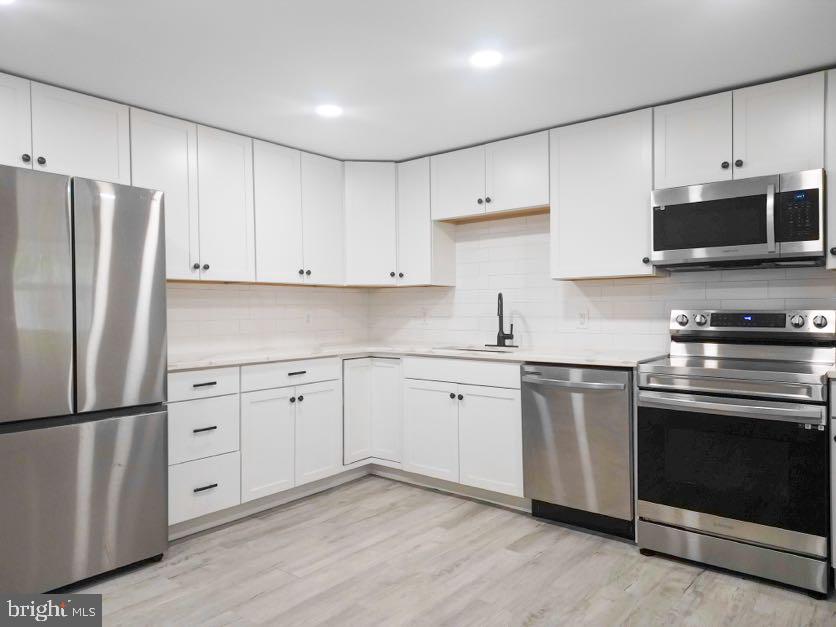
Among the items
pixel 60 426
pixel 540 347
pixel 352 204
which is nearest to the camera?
pixel 60 426

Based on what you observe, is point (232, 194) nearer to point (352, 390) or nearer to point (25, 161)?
point (25, 161)

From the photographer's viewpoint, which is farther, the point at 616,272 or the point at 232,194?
the point at 232,194

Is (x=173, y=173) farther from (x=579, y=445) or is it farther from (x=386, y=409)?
(x=579, y=445)

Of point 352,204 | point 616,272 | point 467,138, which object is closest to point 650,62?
point 616,272

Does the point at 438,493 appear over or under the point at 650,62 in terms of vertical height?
under

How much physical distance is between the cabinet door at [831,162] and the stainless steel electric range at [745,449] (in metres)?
0.35

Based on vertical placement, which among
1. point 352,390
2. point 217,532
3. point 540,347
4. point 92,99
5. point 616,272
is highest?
point 92,99

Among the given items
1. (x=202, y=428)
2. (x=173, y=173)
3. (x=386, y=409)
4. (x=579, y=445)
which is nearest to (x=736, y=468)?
(x=579, y=445)

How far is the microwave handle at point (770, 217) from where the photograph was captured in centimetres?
270

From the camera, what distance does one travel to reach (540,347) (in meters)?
3.84

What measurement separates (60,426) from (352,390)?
73.5 inches

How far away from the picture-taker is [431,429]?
373 centimetres

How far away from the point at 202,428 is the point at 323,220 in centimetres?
172

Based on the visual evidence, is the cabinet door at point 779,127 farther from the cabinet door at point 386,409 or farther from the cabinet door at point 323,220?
the cabinet door at point 323,220
